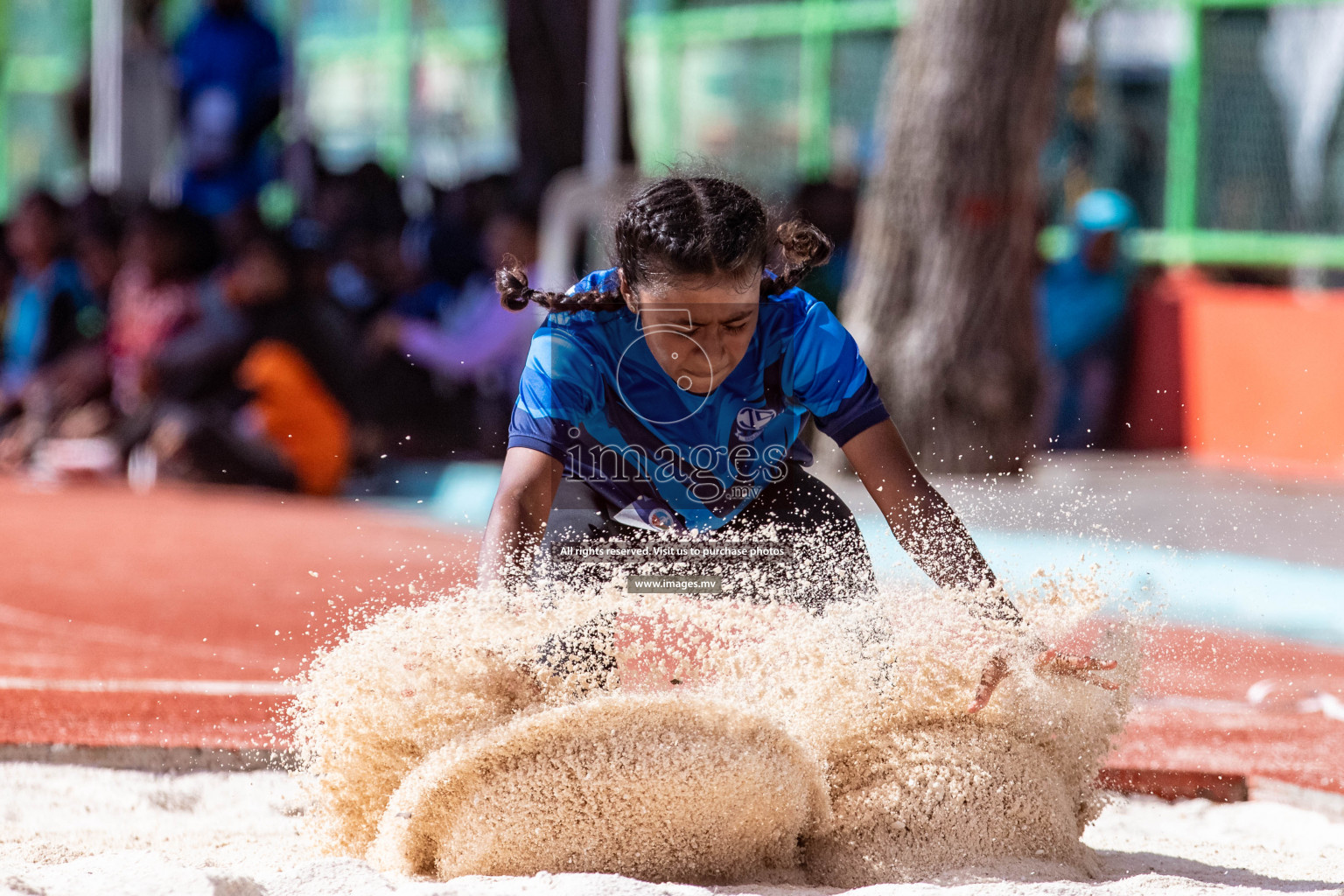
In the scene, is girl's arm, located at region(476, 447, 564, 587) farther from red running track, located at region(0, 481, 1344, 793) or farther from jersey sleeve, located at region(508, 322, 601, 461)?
red running track, located at region(0, 481, 1344, 793)

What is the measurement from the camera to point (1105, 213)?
939 cm

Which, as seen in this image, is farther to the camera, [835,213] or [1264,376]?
[835,213]

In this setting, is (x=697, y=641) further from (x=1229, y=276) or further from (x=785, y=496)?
(x=1229, y=276)

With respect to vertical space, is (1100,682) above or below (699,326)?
below

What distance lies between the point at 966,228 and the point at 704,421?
480cm

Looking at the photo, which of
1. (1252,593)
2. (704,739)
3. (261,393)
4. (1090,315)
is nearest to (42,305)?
(261,393)

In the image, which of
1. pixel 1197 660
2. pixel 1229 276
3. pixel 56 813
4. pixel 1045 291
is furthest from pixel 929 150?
pixel 56 813

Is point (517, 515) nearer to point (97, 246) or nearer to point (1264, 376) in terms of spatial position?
point (1264, 376)

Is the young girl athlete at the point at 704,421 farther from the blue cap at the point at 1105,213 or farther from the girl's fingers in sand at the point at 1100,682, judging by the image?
the blue cap at the point at 1105,213

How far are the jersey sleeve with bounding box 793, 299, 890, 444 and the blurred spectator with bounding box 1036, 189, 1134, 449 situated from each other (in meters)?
6.55

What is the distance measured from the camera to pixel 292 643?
202 inches

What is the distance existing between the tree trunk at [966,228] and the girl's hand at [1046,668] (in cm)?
456

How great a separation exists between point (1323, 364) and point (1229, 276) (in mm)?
1206

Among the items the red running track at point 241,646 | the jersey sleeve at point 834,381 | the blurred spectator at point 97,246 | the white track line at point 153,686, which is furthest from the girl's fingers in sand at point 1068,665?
the blurred spectator at point 97,246
